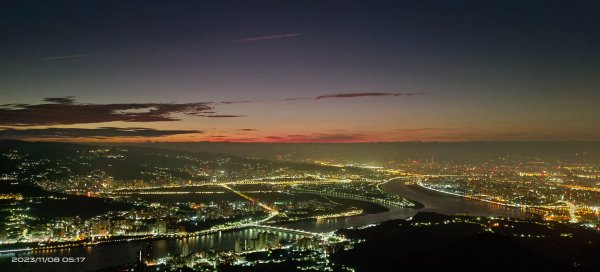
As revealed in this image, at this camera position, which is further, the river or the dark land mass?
the dark land mass

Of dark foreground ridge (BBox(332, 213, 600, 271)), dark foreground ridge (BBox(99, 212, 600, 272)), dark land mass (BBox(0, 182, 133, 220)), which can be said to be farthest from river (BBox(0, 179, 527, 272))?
dark land mass (BBox(0, 182, 133, 220))

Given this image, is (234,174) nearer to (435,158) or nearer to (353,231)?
(353,231)

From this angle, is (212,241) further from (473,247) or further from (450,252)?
(473,247)

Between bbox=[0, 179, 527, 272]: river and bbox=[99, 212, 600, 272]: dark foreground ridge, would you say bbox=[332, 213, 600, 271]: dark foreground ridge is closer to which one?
bbox=[99, 212, 600, 272]: dark foreground ridge

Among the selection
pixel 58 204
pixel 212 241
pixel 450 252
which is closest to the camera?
pixel 450 252

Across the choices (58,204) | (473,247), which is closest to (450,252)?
(473,247)

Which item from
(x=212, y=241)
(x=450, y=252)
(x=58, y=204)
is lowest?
(x=212, y=241)

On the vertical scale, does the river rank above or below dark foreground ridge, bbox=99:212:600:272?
below

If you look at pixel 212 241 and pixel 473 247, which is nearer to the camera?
pixel 473 247

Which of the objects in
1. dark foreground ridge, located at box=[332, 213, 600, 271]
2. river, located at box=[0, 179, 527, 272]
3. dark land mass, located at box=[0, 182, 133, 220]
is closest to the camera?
dark foreground ridge, located at box=[332, 213, 600, 271]

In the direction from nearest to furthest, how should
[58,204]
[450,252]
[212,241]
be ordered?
1. [450,252]
2. [212,241]
3. [58,204]

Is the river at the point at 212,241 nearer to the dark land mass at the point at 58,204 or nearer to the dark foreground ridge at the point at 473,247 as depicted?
the dark foreground ridge at the point at 473,247

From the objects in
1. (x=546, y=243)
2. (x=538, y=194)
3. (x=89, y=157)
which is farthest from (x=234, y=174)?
(x=546, y=243)
